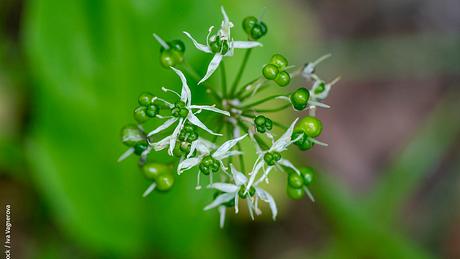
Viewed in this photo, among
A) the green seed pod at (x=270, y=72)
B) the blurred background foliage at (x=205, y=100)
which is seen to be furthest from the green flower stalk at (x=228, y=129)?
the blurred background foliage at (x=205, y=100)

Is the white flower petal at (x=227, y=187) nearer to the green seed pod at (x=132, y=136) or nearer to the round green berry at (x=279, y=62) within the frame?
the green seed pod at (x=132, y=136)

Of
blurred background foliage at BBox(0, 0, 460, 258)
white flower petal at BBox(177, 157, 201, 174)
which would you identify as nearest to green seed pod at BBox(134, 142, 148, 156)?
white flower petal at BBox(177, 157, 201, 174)

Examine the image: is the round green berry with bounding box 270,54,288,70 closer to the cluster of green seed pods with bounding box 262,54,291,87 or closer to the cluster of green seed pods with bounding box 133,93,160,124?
the cluster of green seed pods with bounding box 262,54,291,87

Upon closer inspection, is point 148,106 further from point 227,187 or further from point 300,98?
point 300,98

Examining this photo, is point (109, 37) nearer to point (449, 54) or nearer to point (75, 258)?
point (75, 258)

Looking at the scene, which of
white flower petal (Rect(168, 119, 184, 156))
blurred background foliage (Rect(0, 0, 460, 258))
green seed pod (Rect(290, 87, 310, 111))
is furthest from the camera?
blurred background foliage (Rect(0, 0, 460, 258))

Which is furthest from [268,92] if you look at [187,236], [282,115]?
[187,236]
